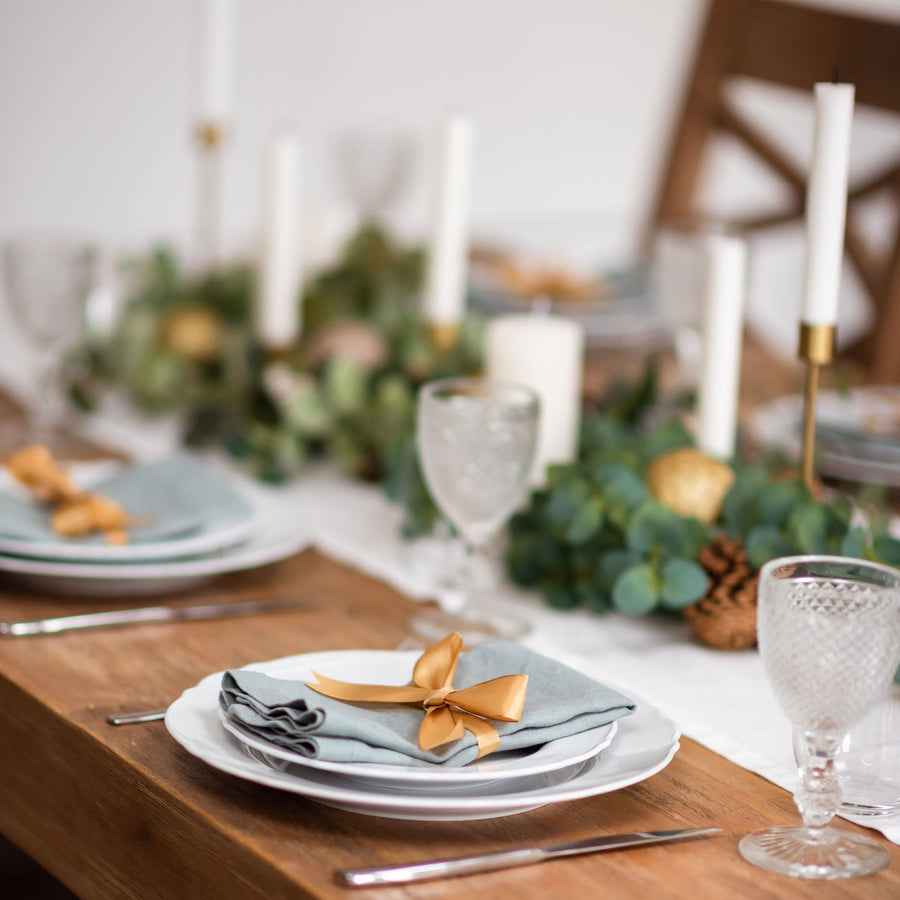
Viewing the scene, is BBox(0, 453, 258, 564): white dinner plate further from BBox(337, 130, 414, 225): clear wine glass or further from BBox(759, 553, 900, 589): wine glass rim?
BBox(337, 130, 414, 225): clear wine glass

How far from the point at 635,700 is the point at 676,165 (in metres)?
1.68

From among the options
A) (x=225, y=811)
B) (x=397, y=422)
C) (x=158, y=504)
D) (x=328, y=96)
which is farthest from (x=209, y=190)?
(x=328, y=96)

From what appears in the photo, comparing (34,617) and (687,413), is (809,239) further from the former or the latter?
(34,617)

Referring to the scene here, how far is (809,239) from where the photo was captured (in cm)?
91

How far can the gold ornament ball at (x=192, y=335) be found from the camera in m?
1.52

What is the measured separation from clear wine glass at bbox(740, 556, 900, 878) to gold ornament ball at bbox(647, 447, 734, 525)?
1.15ft

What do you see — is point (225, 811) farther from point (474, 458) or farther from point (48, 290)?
point (48, 290)

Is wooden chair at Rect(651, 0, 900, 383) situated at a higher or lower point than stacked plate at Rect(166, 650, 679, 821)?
higher

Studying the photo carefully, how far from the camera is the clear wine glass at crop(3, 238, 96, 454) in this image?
4.21ft

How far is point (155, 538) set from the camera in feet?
3.31

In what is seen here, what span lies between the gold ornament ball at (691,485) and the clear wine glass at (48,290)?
630 millimetres

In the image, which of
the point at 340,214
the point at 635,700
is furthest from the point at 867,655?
the point at 340,214

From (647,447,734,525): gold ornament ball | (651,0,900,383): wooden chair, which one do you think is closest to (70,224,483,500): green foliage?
(647,447,734,525): gold ornament ball

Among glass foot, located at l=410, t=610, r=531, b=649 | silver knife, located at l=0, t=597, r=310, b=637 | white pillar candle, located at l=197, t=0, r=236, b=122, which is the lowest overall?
glass foot, located at l=410, t=610, r=531, b=649
